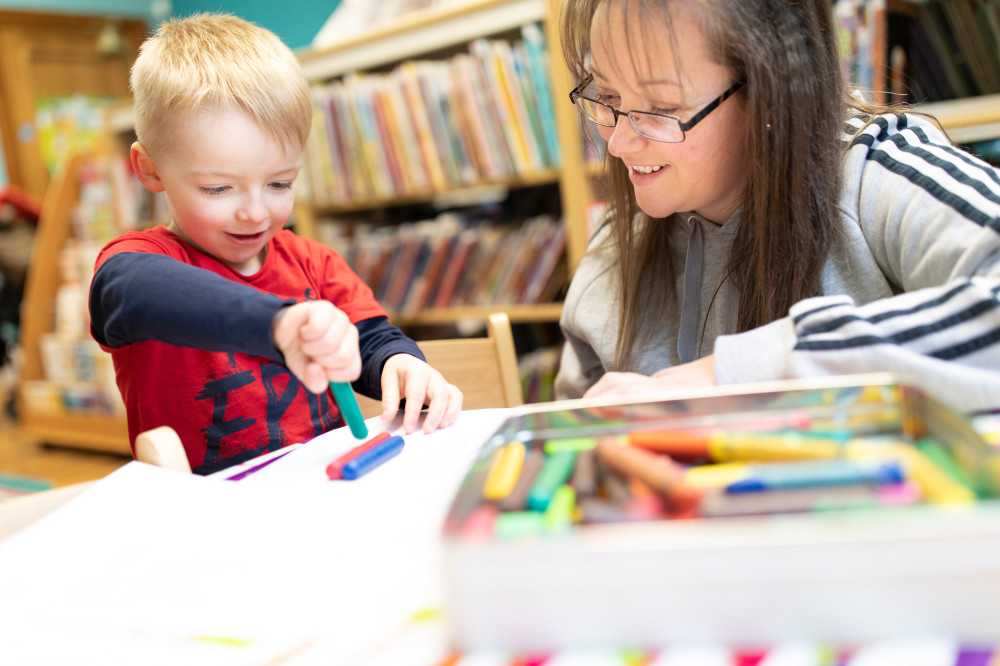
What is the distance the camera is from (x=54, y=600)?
42 cm

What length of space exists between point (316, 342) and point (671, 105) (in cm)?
47

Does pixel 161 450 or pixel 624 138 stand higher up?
pixel 624 138

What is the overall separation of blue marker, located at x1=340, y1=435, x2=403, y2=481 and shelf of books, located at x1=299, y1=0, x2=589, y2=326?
1311mm

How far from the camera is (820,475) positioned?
0.35m

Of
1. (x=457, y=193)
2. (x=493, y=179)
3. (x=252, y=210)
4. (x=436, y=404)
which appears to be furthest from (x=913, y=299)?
(x=457, y=193)

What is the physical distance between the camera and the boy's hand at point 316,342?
556 mm

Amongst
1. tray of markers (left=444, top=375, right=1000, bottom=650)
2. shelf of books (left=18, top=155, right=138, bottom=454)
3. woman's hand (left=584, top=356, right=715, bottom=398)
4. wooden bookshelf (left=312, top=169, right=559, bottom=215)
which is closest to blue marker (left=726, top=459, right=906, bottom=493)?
tray of markers (left=444, top=375, right=1000, bottom=650)

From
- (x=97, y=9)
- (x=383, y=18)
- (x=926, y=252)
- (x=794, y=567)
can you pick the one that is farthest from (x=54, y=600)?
(x=97, y=9)

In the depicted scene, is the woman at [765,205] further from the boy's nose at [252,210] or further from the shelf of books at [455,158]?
the shelf of books at [455,158]

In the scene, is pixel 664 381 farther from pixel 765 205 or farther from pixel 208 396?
pixel 208 396

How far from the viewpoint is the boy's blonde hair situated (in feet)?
2.74

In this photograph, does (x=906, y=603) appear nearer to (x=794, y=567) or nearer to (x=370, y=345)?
(x=794, y=567)

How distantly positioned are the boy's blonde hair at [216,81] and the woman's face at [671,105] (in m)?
0.37

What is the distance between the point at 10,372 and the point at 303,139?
3.98 meters
